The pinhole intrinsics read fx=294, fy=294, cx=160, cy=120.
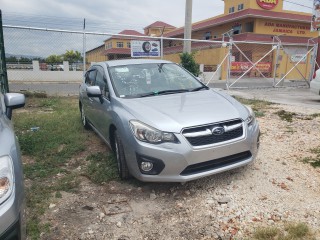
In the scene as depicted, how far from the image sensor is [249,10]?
27.7 m

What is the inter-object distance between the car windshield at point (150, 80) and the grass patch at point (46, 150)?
142 centimetres

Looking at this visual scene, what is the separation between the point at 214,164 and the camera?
332 centimetres

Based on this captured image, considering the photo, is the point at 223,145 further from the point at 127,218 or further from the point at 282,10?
the point at 282,10

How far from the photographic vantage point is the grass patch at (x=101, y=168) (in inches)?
153

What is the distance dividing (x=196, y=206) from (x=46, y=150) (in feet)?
9.65

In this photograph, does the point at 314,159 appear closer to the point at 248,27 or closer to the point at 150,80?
the point at 150,80

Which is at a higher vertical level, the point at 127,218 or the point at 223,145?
the point at 223,145

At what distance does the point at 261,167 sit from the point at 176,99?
1.48 m

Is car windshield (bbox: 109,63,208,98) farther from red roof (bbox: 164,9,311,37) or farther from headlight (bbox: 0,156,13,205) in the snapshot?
red roof (bbox: 164,9,311,37)

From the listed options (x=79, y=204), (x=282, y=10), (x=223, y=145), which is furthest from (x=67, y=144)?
(x=282, y=10)

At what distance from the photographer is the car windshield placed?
13.9ft

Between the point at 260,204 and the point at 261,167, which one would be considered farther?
the point at 261,167

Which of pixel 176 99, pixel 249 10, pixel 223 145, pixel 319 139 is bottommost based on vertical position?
pixel 319 139

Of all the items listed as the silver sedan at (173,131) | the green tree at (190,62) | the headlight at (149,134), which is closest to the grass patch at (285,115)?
the silver sedan at (173,131)
